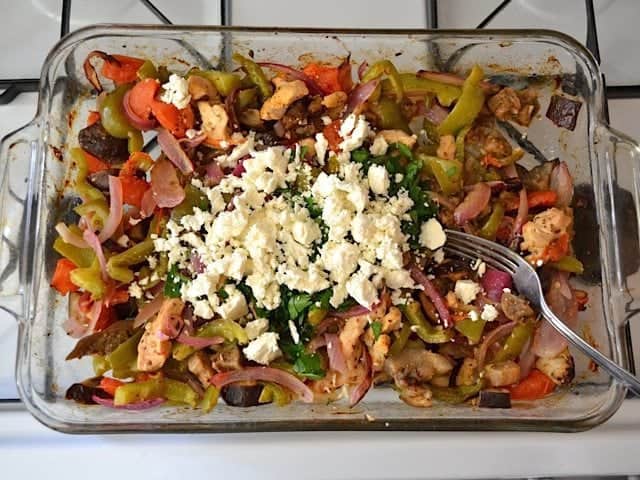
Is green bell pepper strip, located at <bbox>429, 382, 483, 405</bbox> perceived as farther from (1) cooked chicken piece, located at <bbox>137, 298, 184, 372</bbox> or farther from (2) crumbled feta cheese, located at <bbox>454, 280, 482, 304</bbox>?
(1) cooked chicken piece, located at <bbox>137, 298, 184, 372</bbox>

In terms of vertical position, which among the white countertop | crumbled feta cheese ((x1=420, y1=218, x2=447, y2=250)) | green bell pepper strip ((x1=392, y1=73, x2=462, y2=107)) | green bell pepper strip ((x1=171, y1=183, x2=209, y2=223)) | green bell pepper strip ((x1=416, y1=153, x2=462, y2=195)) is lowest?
the white countertop

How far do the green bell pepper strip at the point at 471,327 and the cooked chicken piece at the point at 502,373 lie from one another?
6cm

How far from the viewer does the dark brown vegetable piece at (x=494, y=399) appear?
1.26 metres

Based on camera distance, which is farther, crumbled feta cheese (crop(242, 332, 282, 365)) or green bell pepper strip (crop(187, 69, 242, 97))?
green bell pepper strip (crop(187, 69, 242, 97))

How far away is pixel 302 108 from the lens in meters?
1.32

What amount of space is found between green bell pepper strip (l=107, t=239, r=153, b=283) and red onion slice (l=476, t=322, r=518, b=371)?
575mm

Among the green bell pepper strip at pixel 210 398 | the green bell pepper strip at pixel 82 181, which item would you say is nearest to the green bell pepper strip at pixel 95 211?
the green bell pepper strip at pixel 82 181

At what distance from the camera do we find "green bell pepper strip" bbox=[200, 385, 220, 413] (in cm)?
126

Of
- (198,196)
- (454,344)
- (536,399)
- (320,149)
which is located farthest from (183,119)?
(536,399)

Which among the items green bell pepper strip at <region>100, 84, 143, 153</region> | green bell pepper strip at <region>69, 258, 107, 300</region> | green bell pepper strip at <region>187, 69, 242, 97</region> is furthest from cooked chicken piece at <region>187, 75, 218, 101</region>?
green bell pepper strip at <region>69, 258, 107, 300</region>

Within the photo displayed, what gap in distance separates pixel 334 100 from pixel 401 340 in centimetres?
42

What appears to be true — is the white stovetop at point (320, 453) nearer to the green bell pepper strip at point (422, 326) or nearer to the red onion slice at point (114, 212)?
the green bell pepper strip at point (422, 326)

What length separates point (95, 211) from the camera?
1302mm

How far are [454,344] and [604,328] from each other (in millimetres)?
279
